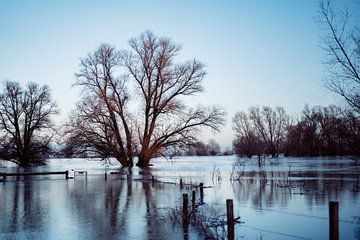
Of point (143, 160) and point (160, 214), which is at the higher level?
point (143, 160)

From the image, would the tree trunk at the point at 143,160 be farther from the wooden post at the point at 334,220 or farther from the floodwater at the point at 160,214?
the wooden post at the point at 334,220

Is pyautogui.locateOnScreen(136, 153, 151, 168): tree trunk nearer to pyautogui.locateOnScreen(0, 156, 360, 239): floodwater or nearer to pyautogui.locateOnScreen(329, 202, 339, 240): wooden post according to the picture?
pyautogui.locateOnScreen(0, 156, 360, 239): floodwater

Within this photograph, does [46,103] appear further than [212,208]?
Yes

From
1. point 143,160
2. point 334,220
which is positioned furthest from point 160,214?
point 143,160

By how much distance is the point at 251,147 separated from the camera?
98.1 meters

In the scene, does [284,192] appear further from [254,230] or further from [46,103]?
[46,103]

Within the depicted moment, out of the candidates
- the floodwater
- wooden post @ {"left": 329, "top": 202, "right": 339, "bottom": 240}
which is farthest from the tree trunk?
wooden post @ {"left": 329, "top": 202, "right": 339, "bottom": 240}

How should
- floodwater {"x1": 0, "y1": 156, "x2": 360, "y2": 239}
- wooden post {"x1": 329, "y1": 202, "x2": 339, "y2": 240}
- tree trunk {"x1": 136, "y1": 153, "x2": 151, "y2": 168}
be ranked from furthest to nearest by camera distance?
1. tree trunk {"x1": 136, "y1": 153, "x2": 151, "y2": 168}
2. floodwater {"x1": 0, "y1": 156, "x2": 360, "y2": 239}
3. wooden post {"x1": 329, "y1": 202, "x2": 339, "y2": 240}

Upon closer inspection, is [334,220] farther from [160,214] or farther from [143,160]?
[143,160]

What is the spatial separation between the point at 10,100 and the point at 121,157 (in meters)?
18.8

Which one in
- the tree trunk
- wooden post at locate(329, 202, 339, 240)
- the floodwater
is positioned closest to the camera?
wooden post at locate(329, 202, 339, 240)

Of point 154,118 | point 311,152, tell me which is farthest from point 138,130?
point 311,152

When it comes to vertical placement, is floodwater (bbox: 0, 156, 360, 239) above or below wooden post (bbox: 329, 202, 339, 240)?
below

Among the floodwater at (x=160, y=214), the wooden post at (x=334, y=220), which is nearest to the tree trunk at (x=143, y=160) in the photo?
the floodwater at (x=160, y=214)
